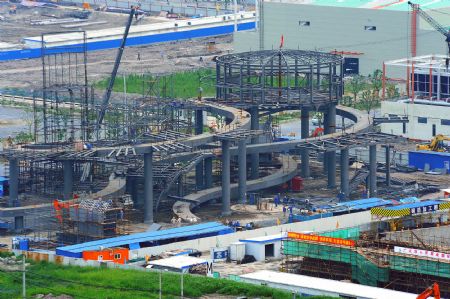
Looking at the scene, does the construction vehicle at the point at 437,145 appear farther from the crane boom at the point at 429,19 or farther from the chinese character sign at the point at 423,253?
the chinese character sign at the point at 423,253

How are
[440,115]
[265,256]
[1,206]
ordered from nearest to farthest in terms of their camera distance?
[265,256], [1,206], [440,115]

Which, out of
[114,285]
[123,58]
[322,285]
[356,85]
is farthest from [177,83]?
[322,285]

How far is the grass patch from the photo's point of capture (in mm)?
63875

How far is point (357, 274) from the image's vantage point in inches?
2586

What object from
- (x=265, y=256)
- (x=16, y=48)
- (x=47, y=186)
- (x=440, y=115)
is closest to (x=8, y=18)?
(x=16, y=48)

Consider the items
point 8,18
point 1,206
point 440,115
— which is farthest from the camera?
point 8,18

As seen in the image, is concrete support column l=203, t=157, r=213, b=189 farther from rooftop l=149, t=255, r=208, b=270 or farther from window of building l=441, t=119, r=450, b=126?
window of building l=441, t=119, r=450, b=126

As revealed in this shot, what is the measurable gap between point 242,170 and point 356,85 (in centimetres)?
4012

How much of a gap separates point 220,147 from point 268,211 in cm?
686

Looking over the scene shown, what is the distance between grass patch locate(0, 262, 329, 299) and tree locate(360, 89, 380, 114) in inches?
1919

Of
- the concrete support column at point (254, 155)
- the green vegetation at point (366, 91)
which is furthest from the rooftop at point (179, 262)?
the green vegetation at point (366, 91)

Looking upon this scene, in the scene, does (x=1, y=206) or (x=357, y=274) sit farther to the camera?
(x=1, y=206)

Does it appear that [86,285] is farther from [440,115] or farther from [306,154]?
[440,115]

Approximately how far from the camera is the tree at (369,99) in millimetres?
115869
